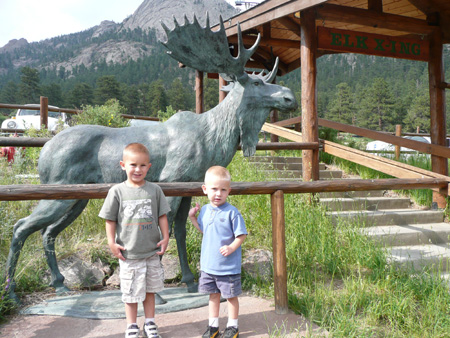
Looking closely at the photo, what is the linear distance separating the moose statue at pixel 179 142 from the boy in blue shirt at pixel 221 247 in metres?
0.56

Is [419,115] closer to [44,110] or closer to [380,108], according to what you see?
[380,108]

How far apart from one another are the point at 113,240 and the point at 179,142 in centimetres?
99

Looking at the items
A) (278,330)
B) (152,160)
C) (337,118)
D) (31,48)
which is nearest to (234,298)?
(278,330)

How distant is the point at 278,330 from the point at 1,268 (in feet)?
8.06

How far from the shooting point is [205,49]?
298 centimetres

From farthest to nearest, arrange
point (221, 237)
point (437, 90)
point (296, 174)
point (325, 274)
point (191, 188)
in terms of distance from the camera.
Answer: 1. point (296, 174)
2. point (437, 90)
3. point (325, 274)
4. point (191, 188)
5. point (221, 237)

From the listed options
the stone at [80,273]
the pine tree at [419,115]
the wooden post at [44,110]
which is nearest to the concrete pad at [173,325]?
the stone at [80,273]

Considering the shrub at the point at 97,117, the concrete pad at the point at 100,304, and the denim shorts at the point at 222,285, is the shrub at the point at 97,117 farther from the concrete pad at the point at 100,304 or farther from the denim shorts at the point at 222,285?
the denim shorts at the point at 222,285

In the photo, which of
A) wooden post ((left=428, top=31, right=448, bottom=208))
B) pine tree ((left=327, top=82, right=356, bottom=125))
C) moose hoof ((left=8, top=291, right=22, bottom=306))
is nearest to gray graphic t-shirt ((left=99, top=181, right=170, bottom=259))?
moose hoof ((left=8, top=291, right=22, bottom=306))

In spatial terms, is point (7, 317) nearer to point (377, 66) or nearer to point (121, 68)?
point (377, 66)

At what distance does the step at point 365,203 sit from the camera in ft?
17.0

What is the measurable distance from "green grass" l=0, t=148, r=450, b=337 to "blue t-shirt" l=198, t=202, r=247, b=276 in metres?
0.53

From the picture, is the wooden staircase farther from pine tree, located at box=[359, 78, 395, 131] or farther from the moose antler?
pine tree, located at box=[359, 78, 395, 131]

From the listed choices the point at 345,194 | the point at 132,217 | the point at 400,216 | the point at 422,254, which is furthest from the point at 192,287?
the point at 400,216
